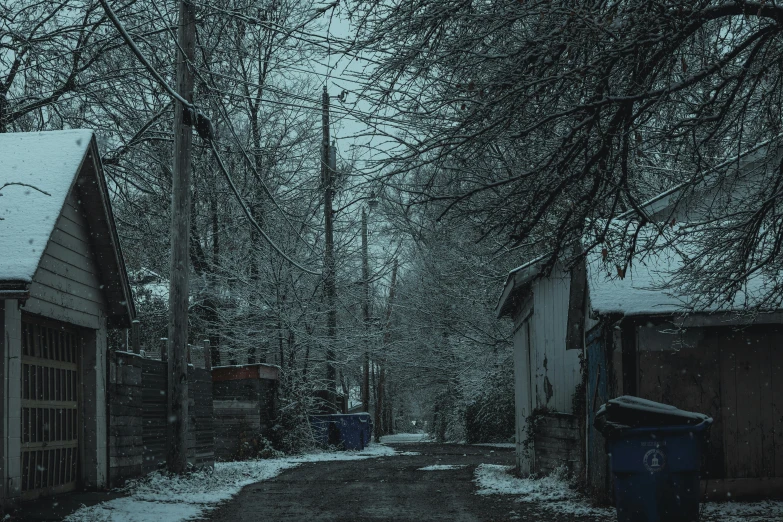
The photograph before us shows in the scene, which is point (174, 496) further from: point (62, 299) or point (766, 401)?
point (766, 401)

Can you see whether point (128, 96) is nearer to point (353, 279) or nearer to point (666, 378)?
point (666, 378)

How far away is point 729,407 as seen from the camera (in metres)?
11.1

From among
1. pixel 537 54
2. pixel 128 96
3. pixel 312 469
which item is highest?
pixel 128 96

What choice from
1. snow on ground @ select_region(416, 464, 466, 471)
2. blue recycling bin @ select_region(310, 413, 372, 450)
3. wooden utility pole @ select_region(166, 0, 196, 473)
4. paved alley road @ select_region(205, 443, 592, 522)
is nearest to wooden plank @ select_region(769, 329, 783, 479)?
paved alley road @ select_region(205, 443, 592, 522)

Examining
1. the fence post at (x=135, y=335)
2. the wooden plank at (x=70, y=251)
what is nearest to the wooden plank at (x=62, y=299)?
the wooden plank at (x=70, y=251)

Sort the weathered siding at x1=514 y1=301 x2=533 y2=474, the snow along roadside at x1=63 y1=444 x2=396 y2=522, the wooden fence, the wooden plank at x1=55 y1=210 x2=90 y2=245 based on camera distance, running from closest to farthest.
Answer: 1. the snow along roadside at x1=63 y1=444 x2=396 y2=522
2. the wooden plank at x1=55 y1=210 x2=90 y2=245
3. the wooden fence
4. the weathered siding at x1=514 y1=301 x2=533 y2=474

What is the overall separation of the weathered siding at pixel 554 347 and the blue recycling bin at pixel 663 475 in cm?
541

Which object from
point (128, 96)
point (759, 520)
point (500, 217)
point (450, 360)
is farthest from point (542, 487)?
point (450, 360)

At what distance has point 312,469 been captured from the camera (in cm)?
1967

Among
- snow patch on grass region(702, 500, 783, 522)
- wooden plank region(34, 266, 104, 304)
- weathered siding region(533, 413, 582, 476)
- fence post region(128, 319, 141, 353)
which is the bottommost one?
snow patch on grass region(702, 500, 783, 522)

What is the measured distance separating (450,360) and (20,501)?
25572mm

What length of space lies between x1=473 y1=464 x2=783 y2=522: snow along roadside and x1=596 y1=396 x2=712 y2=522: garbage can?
2.99 feet

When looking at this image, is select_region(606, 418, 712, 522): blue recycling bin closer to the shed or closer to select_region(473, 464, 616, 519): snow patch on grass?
select_region(473, 464, 616, 519): snow patch on grass

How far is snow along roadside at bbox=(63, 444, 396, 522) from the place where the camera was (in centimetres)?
1023
